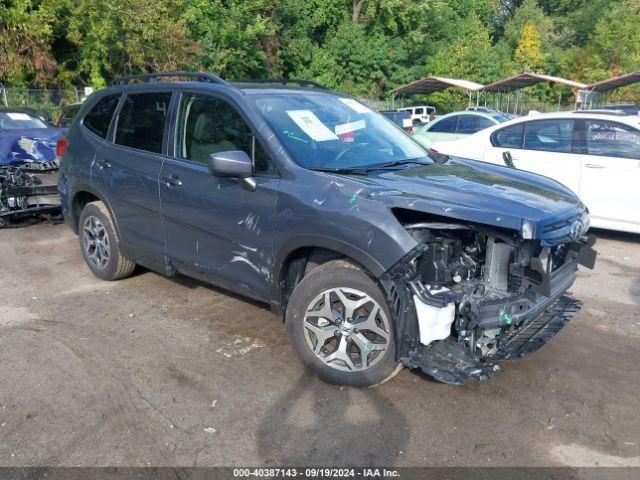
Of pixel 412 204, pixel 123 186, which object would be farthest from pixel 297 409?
pixel 123 186

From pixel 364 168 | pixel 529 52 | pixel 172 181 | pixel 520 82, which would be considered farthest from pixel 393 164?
pixel 529 52

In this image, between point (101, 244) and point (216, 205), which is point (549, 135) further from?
point (101, 244)

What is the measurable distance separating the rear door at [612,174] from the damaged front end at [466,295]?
426 cm

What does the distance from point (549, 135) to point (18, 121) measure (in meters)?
9.19

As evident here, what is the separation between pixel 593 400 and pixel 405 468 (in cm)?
143

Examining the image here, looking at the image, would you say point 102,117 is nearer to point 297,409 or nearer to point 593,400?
point 297,409

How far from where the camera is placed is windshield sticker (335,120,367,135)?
4298 millimetres

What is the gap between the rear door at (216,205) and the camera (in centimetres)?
393

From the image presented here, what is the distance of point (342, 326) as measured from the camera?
140 inches

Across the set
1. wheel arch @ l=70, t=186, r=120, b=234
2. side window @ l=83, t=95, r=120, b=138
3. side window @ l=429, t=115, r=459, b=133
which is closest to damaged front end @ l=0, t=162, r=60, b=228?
wheel arch @ l=70, t=186, r=120, b=234

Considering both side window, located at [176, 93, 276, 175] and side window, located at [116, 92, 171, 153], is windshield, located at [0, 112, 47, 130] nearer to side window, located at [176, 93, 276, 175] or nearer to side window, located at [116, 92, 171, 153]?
side window, located at [116, 92, 171, 153]

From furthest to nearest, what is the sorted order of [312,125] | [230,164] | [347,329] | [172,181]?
[172,181] → [312,125] → [230,164] → [347,329]

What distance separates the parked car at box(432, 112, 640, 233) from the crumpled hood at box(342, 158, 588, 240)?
3054mm

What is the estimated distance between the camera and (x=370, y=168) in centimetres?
397
